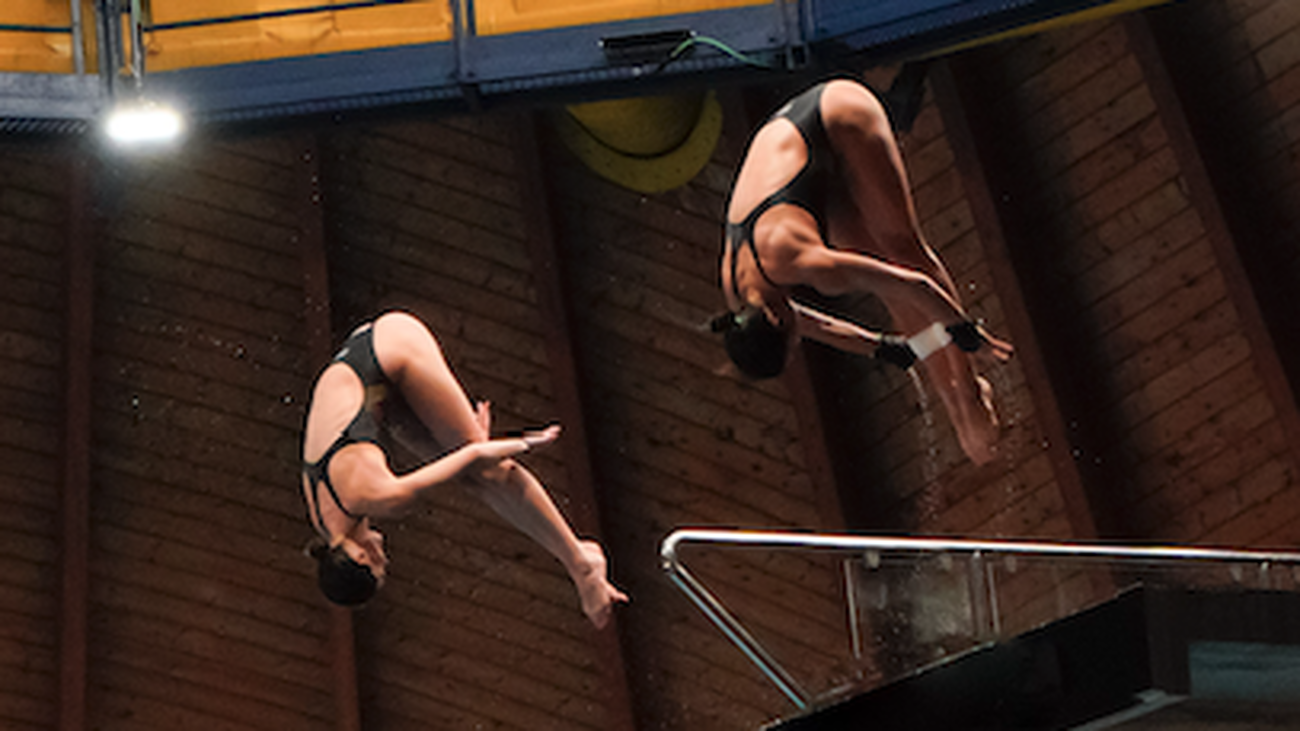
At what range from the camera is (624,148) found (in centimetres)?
1128

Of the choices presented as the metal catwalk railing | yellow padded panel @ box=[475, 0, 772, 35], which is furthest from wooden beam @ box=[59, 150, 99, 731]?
the metal catwalk railing

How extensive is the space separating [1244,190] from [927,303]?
15.3 feet

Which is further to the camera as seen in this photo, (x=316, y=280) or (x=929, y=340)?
(x=316, y=280)

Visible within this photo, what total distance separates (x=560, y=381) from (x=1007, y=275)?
3.11m

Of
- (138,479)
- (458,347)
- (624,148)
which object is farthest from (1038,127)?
(138,479)

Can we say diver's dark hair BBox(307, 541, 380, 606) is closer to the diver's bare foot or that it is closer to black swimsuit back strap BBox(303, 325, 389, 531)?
black swimsuit back strap BBox(303, 325, 389, 531)

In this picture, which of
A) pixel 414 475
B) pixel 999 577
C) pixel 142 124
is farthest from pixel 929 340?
pixel 142 124

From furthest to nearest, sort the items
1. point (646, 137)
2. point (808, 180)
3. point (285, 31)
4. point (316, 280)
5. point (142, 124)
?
point (316, 280)
point (646, 137)
point (285, 31)
point (142, 124)
point (808, 180)

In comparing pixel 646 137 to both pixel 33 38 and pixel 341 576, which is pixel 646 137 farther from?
pixel 341 576

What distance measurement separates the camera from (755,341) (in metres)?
7.60

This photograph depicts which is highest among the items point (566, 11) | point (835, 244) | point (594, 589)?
point (566, 11)

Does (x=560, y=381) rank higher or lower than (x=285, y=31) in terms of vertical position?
lower

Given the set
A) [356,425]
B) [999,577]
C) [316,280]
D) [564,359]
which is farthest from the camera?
[564,359]

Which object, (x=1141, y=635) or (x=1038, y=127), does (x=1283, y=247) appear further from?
(x=1141, y=635)
